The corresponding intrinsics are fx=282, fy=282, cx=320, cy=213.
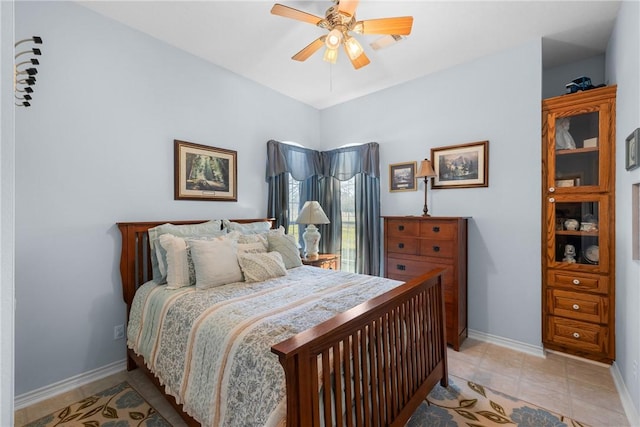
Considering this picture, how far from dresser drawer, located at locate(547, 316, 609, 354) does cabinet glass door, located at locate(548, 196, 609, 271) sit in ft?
1.62

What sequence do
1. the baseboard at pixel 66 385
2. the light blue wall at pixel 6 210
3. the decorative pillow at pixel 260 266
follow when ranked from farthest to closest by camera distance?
the decorative pillow at pixel 260 266 → the baseboard at pixel 66 385 → the light blue wall at pixel 6 210

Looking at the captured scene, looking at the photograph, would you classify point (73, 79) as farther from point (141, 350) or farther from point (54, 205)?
point (141, 350)

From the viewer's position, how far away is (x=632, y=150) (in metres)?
1.80

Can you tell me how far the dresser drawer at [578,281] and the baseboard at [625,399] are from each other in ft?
1.95

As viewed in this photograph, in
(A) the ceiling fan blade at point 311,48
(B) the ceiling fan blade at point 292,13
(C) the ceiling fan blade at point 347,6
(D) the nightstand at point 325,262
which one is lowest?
(D) the nightstand at point 325,262

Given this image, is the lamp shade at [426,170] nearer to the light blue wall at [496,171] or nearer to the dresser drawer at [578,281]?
the light blue wall at [496,171]

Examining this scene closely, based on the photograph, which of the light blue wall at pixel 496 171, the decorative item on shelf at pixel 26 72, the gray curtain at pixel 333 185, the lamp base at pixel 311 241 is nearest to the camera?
the decorative item on shelf at pixel 26 72

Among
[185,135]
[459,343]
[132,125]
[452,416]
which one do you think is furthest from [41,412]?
[459,343]

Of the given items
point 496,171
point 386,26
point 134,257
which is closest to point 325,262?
point 134,257

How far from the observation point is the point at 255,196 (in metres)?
3.48

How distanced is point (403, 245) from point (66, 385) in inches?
123

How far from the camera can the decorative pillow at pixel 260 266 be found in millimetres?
2305

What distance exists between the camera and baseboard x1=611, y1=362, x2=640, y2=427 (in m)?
1.71

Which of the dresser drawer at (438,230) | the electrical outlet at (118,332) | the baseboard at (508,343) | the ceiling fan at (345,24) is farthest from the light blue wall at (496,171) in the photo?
the electrical outlet at (118,332)
